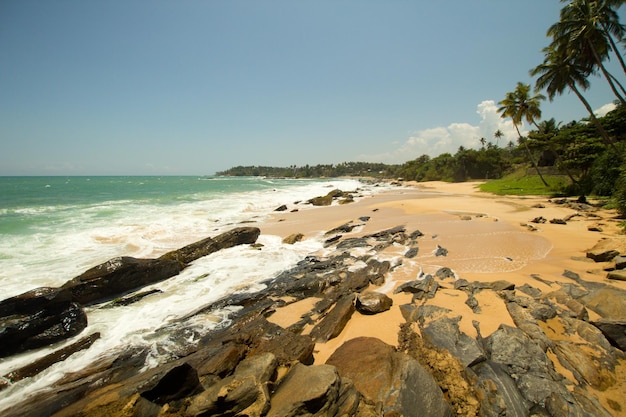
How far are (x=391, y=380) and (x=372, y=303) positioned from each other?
2.30 metres

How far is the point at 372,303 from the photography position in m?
5.57

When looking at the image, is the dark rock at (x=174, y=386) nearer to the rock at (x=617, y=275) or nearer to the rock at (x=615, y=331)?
the rock at (x=615, y=331)

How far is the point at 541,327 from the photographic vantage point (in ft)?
14.3

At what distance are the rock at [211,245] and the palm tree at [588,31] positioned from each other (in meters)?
30.9

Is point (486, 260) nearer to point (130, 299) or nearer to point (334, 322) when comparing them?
point (334, 322)

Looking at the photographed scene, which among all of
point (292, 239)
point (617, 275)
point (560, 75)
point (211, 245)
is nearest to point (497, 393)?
point (617, 275)

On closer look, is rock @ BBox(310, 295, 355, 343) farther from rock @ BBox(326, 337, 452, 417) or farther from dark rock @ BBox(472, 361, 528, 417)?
dark rock @ BBox(472, 361, 528, 417)

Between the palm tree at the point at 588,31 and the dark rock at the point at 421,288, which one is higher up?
the palm tree at the point at 588,31

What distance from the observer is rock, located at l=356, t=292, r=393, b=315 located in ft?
18.0

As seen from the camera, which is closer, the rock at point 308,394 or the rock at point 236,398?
the rock at point 308,394

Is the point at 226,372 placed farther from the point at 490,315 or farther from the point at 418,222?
the point at 418,222

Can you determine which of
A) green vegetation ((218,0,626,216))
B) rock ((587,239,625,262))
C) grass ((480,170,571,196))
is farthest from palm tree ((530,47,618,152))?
rock ((587,239,625,262))

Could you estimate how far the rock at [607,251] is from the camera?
23.2 feet

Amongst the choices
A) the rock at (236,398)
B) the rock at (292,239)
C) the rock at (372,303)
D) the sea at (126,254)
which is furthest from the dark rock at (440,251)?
the rock at (236,398)
